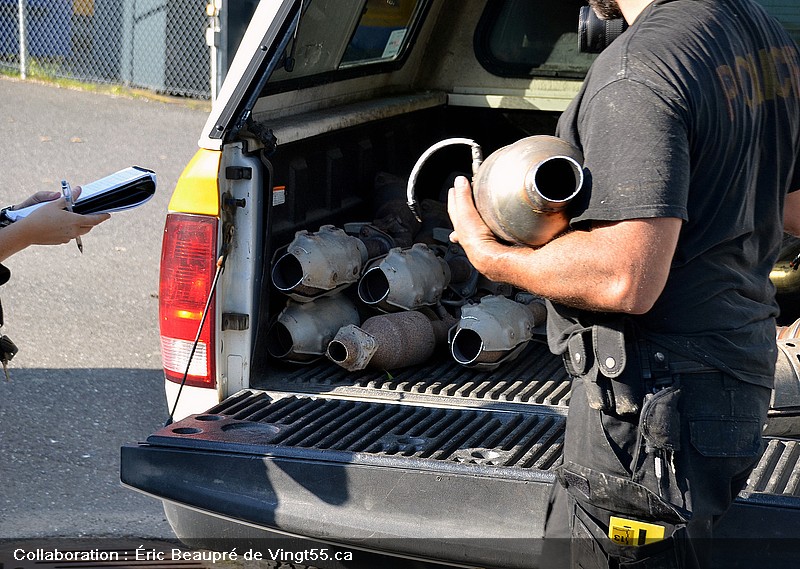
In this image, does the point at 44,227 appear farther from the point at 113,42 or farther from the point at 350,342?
the point at 113,42

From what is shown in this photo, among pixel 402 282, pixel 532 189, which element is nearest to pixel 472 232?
pixel 532 189

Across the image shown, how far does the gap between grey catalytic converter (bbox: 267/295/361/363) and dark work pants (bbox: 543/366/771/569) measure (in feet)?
5.64

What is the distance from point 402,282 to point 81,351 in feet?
7.76

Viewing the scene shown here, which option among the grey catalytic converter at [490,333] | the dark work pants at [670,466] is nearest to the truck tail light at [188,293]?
the grey catalytic converter at [490,333]

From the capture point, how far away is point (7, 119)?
10828 mm

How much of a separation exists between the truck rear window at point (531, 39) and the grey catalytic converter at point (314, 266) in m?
1.76

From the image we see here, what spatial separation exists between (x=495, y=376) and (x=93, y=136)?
7612mm

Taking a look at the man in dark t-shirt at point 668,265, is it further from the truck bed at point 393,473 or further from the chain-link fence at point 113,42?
the chain-link fence at point 113,42

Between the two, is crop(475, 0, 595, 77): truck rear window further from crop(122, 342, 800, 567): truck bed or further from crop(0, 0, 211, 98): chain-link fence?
crop(0, 0, 211, 98): chain-link fence

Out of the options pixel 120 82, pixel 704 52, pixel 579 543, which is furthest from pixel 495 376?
pixel 120 82

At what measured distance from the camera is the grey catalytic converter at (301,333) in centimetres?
378

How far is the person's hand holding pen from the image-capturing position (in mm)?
2777

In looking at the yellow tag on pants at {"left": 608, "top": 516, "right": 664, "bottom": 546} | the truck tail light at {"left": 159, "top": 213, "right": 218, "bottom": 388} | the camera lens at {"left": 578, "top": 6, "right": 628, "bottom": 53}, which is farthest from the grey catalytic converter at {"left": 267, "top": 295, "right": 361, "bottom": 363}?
the yellow tag on pants at {"left": 608, "top": 516, "right": 664, "bottom": 546}

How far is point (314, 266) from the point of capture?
3.74 metres
